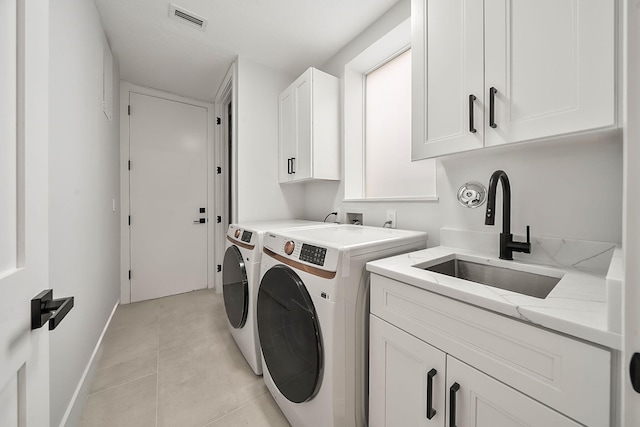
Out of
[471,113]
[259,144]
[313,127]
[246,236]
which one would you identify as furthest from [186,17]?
[471,113]

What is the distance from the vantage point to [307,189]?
2701mm

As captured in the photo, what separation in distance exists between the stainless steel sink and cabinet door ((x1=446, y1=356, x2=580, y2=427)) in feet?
1.41

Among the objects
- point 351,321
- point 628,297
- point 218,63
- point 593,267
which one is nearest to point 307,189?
point 218,63

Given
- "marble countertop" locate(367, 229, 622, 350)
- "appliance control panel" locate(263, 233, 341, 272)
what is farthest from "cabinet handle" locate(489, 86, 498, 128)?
"appliance control panel" locate(263, 233, 341, 272)

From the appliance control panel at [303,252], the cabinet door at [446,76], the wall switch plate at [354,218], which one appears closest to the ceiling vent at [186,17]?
the cabinet door at [446,76]

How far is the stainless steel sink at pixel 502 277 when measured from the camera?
0.97 meters

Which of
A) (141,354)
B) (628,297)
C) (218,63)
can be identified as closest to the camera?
(628,297)

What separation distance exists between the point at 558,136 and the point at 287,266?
3.90 ft

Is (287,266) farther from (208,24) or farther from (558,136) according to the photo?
(208,24)

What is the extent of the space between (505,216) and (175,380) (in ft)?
6.99

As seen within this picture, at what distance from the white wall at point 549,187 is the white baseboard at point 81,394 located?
210 cm

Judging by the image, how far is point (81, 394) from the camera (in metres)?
1.33

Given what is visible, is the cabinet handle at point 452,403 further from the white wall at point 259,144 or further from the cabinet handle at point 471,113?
the white wall at point 259,144

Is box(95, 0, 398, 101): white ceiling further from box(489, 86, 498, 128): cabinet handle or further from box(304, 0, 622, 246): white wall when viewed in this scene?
box(489, 86, 498, 128): cabinet handle
